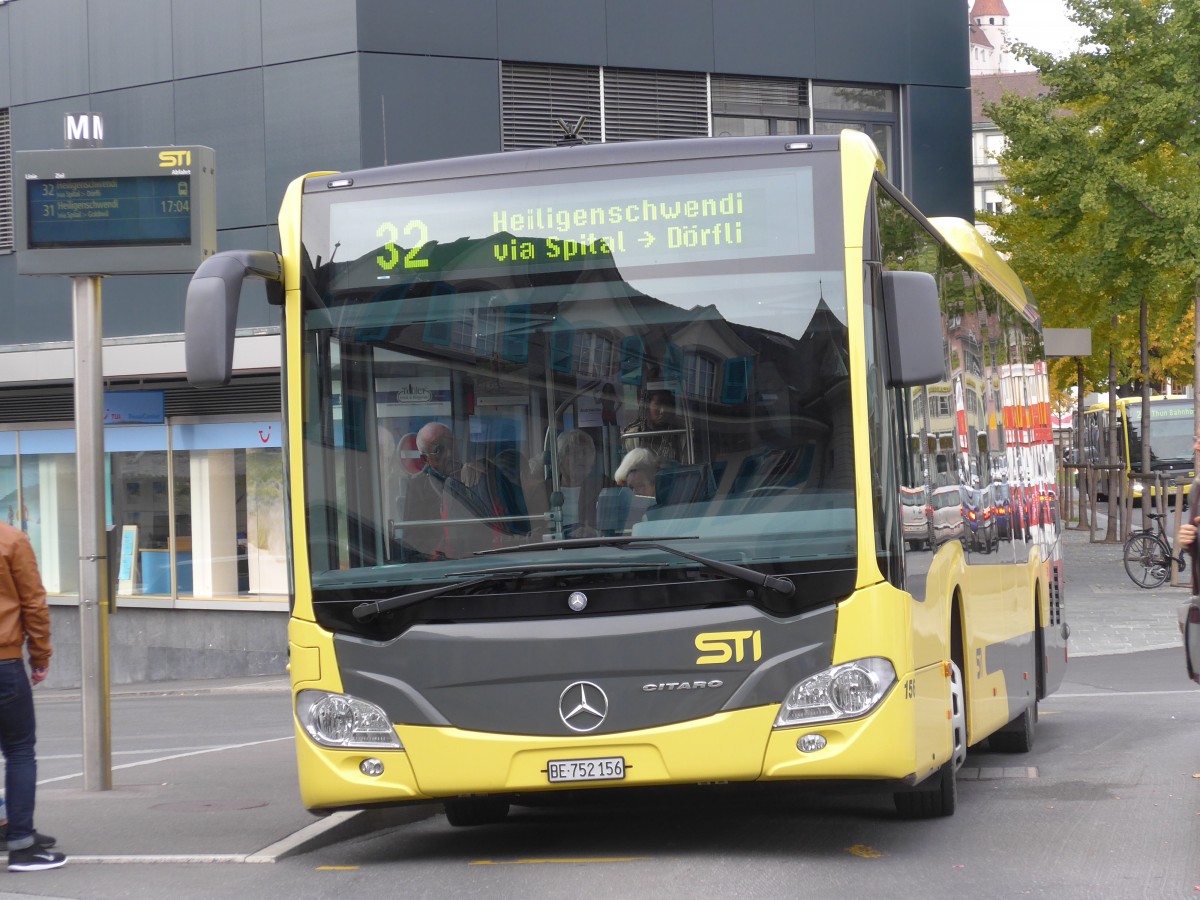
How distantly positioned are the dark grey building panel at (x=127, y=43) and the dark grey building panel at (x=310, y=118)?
5.64 ft

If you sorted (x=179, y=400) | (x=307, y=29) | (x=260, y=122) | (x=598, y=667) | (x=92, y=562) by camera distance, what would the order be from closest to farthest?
(x=598, y=667)
(x=92, y=562)
(x=307, y=29)
(x=260, y=122)
(x=179, y=400)

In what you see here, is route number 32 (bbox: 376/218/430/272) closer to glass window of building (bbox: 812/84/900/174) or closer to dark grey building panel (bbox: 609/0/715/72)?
dark grey building panel (bbox: 609/0/715/72)

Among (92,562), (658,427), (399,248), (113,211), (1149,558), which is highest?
(113,211)

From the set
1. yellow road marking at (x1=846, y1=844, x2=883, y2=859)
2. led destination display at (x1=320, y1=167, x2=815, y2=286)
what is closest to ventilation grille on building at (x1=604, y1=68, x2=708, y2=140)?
led destination display at (x1=320, y1=167, x2=815, y2=286)

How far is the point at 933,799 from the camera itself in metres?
8.31

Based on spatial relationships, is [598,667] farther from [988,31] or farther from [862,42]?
[988,31]

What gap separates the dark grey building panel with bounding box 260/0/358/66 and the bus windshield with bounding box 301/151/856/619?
13709 mm

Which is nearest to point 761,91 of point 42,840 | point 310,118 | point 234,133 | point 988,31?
point 310,118

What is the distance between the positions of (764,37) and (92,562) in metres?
14.4

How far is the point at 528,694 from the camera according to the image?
277 inches

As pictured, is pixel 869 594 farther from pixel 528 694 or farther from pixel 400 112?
pixel 400 112

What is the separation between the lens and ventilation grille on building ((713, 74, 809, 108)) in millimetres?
22750

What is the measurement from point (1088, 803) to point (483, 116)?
13830 millimetres

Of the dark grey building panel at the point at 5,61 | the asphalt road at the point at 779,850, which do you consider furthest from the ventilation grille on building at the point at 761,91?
the asphalt road at the point at 779,850
